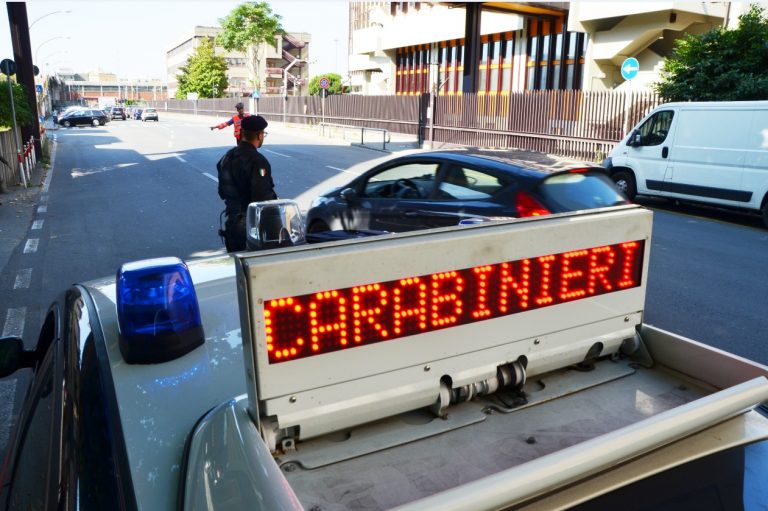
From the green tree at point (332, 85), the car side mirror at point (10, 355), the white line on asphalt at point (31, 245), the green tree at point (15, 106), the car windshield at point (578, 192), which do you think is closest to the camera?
the car side mirror at point (10, 355)

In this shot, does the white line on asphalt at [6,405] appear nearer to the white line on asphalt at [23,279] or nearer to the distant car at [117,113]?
the white line on asphalt at [23,279]

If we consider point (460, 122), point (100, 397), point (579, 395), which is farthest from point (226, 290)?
point (460, 122)

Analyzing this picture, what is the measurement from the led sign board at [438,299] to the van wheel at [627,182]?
12.8 meters

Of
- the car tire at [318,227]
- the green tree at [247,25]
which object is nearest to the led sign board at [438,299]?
the car tire at [318,227]

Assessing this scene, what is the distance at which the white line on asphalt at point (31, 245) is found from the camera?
889 cm

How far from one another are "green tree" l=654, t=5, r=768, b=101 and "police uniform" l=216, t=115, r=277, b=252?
14362mm

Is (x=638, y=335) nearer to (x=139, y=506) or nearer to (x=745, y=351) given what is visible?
(x=139, y=506)

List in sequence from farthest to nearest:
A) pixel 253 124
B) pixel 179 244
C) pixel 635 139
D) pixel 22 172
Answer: pixel 22 172 → pixel 635 139 → pixel 179 244 → pixel 253 124

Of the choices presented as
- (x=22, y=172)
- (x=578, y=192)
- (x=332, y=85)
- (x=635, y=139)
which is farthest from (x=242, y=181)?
(x=332, y=85)

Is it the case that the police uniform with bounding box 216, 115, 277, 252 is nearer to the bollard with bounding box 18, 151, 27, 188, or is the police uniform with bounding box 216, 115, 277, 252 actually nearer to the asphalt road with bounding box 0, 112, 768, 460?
the asphalt road with bounding box 0, 112, 768, 460

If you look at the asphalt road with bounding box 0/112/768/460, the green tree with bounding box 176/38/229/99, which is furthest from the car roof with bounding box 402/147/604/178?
the green tree with bounding box 176/38/229/99

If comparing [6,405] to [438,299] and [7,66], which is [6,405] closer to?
[438,299]

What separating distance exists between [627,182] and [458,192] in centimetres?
849

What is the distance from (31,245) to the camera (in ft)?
30.5
